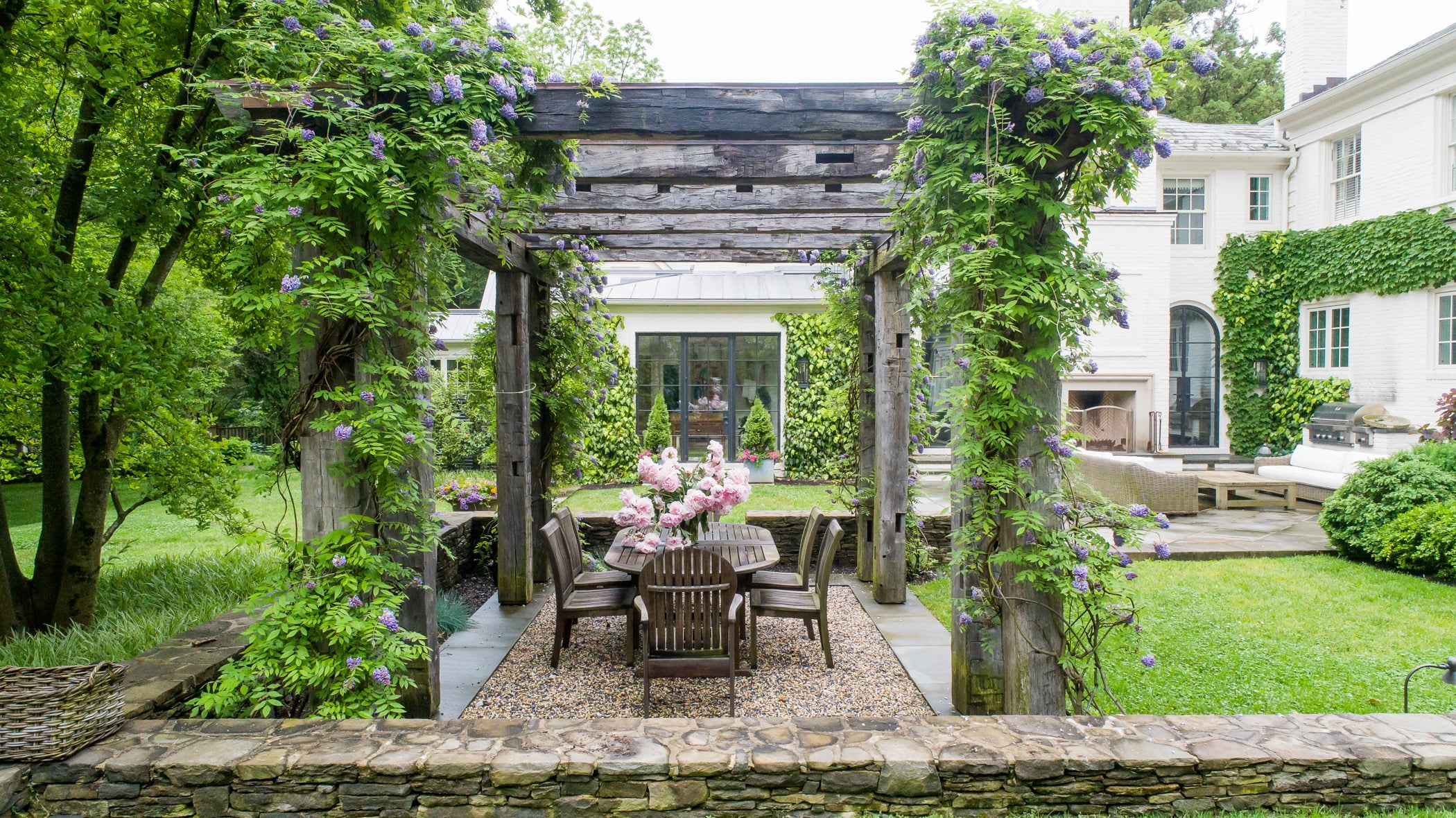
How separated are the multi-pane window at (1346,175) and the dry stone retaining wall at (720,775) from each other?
13378 millimetres

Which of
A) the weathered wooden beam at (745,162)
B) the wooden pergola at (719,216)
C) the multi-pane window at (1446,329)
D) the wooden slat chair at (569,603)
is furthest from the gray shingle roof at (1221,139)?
the wooden slat chair at (569,603)

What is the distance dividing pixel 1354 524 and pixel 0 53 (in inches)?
416

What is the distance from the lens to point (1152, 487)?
30.3 ft

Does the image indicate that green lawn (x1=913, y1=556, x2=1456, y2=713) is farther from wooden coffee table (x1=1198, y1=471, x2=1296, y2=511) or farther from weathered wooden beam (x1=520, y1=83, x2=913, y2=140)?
wooden coffee table (x1=1198, y1=471, x2=1296, y2=511)

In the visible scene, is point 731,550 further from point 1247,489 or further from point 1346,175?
point 1346,175

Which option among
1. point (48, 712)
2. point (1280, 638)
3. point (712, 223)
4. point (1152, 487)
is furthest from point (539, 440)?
point (1152, 487)

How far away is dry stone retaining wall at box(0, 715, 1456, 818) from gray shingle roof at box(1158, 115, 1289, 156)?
1375 centimetres

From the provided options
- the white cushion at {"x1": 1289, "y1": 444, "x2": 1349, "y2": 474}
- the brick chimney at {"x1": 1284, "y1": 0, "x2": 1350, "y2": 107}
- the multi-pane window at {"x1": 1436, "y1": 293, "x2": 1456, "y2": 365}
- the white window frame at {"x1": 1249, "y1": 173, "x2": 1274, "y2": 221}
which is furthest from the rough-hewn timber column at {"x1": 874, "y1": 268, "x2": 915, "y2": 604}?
the brick chimney at {"x1": 1284, "y1": 0, "x2": 1350, "y2": 107}

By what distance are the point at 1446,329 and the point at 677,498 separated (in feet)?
40.2

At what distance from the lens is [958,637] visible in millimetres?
3809

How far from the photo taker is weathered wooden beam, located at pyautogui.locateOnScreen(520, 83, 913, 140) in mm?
3338

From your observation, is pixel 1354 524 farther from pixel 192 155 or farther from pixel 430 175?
pixel 192 155

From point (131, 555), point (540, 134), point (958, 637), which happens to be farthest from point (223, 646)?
point (131, 555)

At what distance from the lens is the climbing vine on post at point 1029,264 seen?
2914 millimetres
